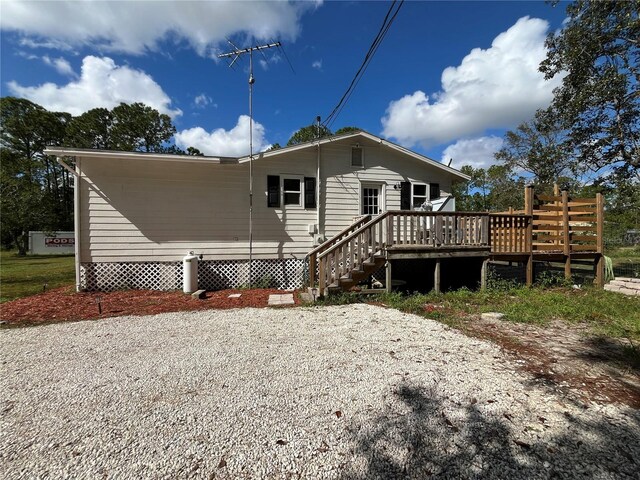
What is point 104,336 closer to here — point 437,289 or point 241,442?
point 241,442

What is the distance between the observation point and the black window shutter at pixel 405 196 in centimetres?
1030

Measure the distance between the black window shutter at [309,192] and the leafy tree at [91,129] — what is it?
27163 mm

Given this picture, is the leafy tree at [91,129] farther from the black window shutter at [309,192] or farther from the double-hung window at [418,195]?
the double-hung window at [418,195]

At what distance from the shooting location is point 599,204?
28.8 ft

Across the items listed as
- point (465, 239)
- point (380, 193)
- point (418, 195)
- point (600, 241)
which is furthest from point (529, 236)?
point (380, 193)

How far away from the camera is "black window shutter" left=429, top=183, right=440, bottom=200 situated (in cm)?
1059

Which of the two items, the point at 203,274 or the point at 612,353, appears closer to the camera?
the point at 612,353

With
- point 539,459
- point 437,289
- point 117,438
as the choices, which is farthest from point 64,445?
point 437,289

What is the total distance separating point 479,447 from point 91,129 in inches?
1440

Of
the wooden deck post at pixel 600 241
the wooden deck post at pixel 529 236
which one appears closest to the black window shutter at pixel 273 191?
the wooden deck post at pixel 529 236

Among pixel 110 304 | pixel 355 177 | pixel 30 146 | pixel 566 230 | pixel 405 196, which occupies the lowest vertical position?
pixel 110 304

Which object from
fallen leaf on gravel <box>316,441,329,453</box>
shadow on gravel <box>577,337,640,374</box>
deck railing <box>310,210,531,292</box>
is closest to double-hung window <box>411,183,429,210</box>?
deck railing <box>310,210,531,292</box>

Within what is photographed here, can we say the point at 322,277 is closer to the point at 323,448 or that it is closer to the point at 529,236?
the point at 323,448

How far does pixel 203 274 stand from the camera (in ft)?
29.5
